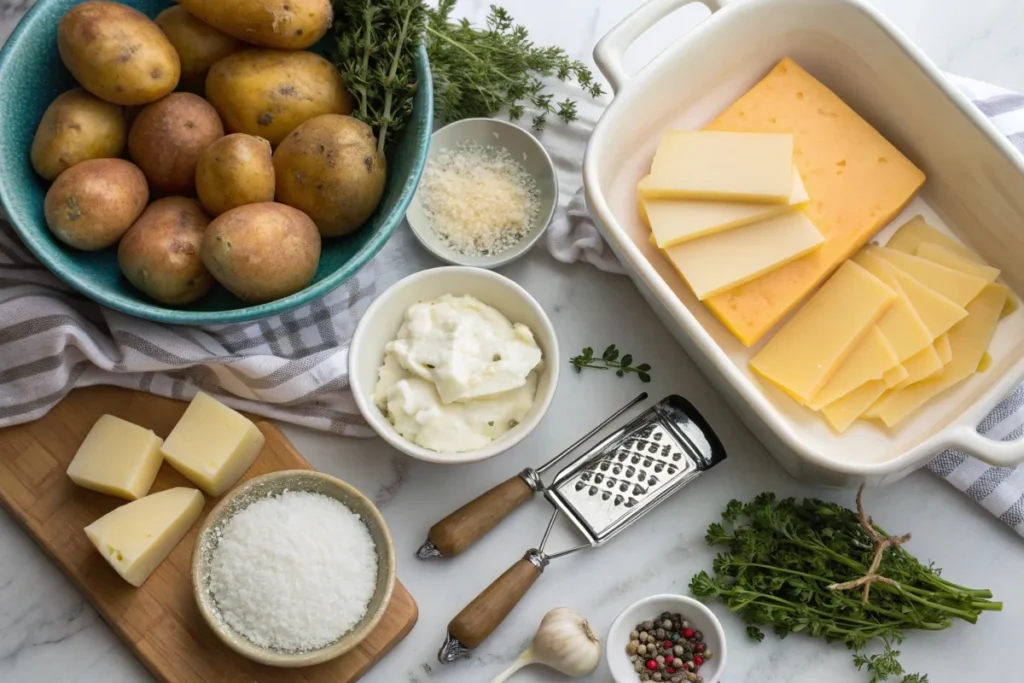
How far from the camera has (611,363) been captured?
1.55 meters

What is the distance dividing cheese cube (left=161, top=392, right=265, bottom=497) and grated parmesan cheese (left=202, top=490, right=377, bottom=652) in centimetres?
8

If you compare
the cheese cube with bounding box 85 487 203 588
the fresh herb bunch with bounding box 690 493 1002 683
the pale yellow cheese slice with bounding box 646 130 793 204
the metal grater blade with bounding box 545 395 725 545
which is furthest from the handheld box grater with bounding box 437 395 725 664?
the cheese cube with bounding box 85 487 203 588

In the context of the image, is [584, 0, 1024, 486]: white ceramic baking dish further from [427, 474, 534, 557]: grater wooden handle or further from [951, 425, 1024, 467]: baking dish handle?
[427, 474, 534, 557]: grater wooden handle

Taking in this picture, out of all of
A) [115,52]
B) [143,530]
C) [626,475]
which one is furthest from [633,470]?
[115,52]

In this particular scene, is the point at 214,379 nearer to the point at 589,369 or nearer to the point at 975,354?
the point at 589,369

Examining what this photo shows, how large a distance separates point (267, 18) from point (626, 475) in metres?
0.87

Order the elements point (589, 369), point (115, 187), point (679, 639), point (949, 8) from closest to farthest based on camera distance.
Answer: point (115, 187) → point (679, 639) → point (589, 369) → point (949, 8)

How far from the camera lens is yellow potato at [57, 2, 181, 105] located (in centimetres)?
126

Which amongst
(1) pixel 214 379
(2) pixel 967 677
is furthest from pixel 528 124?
(2) pixel 967 677

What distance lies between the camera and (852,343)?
1.44m

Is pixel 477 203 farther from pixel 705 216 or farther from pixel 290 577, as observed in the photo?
pixel 290 577

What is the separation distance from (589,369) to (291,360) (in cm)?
49

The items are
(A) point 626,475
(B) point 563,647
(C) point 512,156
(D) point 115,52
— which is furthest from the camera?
(C) point 512,156

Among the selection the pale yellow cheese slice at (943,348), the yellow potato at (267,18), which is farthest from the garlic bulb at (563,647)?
the yellow potato at (267,18)
